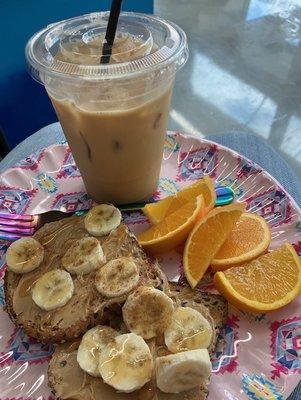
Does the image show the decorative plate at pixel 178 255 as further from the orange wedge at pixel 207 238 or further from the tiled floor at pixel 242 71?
the tiled floor at pixel 242 71

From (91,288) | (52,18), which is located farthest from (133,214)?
(52,18)

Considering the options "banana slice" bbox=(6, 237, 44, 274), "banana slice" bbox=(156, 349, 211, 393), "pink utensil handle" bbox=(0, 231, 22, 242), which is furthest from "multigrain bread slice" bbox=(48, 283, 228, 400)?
"pink utensil handle" bbox=(0, 231, 22, 242)

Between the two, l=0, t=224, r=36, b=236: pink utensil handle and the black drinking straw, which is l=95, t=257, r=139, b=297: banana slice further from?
the black drinking straw

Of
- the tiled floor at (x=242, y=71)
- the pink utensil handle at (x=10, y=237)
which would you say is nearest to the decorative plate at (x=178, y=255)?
the pink utensil handle at (x=10, y=237)

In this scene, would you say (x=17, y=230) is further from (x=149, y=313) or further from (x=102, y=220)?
(x=149, y=313)

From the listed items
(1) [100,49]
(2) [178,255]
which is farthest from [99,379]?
(1) [100,49]

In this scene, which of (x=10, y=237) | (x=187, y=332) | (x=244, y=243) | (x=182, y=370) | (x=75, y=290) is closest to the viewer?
(x=182, y=370)

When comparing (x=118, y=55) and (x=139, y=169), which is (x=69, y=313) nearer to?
(x=139, y=169)

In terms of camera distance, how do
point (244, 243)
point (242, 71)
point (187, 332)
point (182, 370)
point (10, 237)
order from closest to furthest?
1. point (182, 370)
2. point (187, 332)
3. point (244, 243)
4. point (10, 237)
5. point (242, 71)

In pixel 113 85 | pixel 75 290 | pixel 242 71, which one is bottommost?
pixel 242 71
